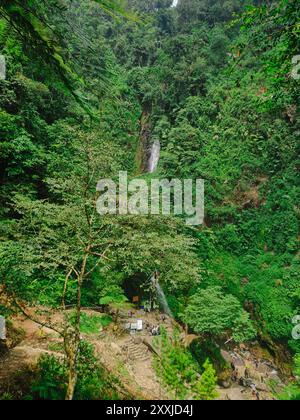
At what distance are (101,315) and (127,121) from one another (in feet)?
67.0

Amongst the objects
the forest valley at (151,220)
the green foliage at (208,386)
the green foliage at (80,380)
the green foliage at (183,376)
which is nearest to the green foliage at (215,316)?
the forest valley at (151,220)

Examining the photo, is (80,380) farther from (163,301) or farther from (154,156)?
(154,156)

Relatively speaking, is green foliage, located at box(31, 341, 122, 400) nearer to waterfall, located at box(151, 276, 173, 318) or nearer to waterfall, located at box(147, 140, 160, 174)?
waterfall, located at box(151, 276, 173, 318)

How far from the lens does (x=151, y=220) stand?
1099 centimetres

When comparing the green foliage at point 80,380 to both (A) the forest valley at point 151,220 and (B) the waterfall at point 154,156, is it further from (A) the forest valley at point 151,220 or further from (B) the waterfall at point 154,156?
(B) the waterfall at point 154,156

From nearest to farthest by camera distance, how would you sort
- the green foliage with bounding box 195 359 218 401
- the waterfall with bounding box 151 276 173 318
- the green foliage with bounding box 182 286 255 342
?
the green foliage with bounding box 195 359 218 401 → the green foliage with bounding box 182 286 255 342 → the waterfall with bounding box 151 276 173 318

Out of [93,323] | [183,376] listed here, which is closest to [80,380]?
[183,376]

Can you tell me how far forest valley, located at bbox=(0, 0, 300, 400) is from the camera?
10.2 ft

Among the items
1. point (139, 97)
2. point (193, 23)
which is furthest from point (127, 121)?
point (193, 23)

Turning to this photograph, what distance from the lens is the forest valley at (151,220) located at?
123 inches

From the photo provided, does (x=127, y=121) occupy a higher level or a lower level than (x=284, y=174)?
higher

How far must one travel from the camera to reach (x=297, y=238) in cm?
1641

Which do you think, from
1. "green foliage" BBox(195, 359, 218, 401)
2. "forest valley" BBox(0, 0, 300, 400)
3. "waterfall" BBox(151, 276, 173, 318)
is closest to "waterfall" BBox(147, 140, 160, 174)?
"forest valley" BBox(0, 0, 300, 400)

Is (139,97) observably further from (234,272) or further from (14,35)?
(14,35)
